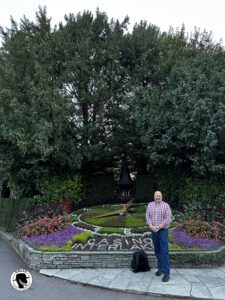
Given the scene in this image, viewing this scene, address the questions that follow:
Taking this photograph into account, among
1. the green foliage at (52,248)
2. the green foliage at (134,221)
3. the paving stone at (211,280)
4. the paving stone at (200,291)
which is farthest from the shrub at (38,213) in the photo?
the paving stone at (200,291)

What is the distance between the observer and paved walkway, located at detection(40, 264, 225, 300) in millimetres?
6602

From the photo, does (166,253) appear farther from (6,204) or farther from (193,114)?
(6,204)

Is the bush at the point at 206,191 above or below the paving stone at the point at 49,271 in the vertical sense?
above

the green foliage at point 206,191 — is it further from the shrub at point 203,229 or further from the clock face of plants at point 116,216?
the shrub at point 203,229

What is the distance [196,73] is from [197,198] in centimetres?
569

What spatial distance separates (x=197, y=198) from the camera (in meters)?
14.3

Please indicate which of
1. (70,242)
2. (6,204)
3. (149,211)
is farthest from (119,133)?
(149,211)

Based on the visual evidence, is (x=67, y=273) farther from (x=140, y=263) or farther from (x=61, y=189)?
(x=61, y=189)

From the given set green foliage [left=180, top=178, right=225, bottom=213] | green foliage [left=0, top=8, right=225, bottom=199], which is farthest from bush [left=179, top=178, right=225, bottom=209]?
green foliage [left=0, top=8, right=225, bottom=199]

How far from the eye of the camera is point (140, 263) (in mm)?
7965

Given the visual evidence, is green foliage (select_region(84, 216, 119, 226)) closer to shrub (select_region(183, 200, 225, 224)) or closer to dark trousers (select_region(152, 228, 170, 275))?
shrub (select_region(183, 200, 225, 224))

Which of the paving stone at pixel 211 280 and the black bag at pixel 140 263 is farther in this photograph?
the black bag at pixel 140 263

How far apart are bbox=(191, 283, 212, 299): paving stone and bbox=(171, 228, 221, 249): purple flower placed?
7.20 feet

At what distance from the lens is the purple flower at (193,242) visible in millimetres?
9148
